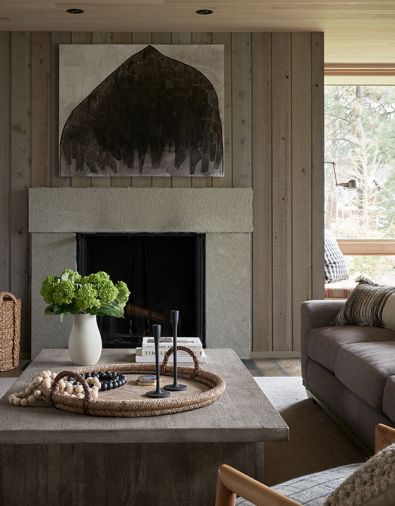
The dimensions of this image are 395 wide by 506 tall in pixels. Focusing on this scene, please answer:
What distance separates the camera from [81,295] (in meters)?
3.15

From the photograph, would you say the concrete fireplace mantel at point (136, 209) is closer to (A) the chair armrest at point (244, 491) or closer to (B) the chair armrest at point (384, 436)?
(B) the chair armrest at point (384, 436)

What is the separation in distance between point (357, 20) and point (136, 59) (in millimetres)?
1595

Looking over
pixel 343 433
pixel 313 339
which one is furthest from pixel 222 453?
pixel 313 339

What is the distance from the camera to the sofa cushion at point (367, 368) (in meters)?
2.89

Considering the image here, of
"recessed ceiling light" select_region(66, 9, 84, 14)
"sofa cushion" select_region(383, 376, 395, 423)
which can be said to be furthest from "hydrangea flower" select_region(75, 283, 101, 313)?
"recessed ceiling light" select_region(66, 9, 84, 14)

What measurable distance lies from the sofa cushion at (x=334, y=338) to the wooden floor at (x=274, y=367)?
1.03 meters

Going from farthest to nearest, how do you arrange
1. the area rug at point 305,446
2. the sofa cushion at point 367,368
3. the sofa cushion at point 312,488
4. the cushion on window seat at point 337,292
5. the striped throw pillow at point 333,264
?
1. the striped throw pillow at point 333,264
2. the cushion on window seat at point 337,292
3. the area rug at point 305,446
4. the sofa cushion at point 367,368
5. the sofa cushion at point 312,488

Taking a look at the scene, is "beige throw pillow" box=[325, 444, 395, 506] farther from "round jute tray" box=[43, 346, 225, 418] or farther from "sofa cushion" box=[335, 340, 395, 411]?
"sofa cushion" box=[335, 340, 395, 411]

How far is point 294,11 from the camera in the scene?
16.5 feet

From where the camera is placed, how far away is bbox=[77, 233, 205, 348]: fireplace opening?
5586 mm

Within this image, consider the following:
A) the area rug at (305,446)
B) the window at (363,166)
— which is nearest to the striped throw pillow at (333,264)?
the window at (363,166)

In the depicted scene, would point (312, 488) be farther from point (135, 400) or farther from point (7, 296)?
point (7, 296)

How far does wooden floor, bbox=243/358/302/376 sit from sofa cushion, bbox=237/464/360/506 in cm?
316

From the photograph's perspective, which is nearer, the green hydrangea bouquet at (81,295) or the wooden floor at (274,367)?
the green hydrangea bouquet at (81,295)
